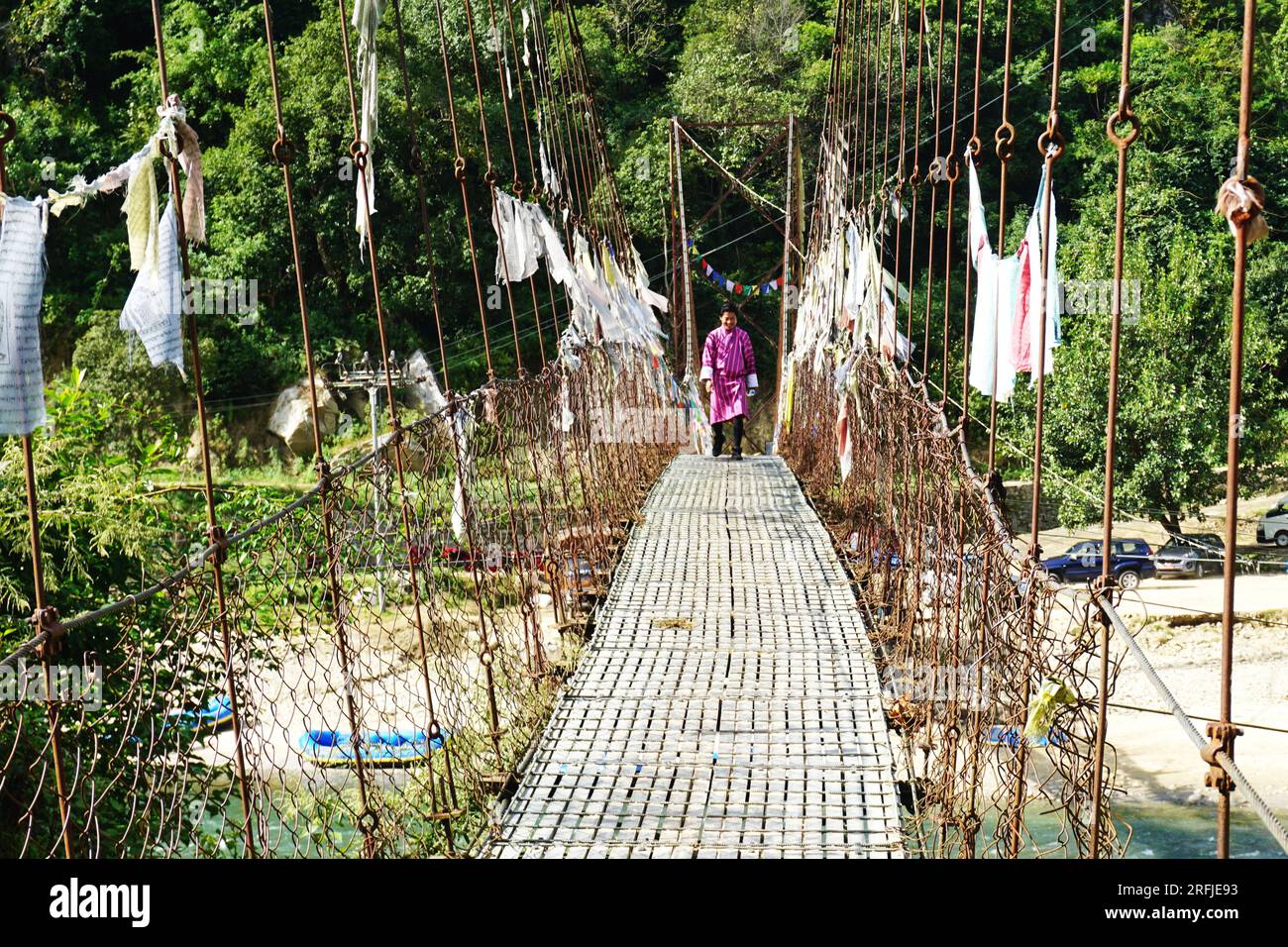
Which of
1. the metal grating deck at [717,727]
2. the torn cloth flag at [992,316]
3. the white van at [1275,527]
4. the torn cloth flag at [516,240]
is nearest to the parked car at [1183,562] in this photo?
the white van at [1275,527]

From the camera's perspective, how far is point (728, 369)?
579 cm

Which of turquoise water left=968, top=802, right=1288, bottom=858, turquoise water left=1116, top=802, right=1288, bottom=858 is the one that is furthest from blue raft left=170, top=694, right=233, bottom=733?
turquoise water left=1116, top=802, right=1288, bottom=858

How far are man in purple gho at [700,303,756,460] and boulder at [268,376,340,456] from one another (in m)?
9.10

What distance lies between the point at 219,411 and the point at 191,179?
1353 centimetres

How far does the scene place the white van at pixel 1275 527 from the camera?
12957 mm

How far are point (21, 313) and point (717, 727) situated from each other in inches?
62.5

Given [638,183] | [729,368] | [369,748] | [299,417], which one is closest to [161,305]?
[369,748]

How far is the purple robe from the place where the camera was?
5785 mm

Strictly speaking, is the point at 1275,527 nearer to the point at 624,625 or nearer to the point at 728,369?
the point at 728,369

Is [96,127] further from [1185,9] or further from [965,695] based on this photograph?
[965,695]

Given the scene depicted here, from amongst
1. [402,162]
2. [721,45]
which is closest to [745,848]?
[402,162]

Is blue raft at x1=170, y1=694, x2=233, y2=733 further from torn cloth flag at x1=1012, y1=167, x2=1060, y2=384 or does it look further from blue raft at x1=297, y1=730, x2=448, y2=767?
torn cloth flag at x1=1012, y1=167, x2=1060, y2=384

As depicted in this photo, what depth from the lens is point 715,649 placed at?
3004mm

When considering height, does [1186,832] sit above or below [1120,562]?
below
